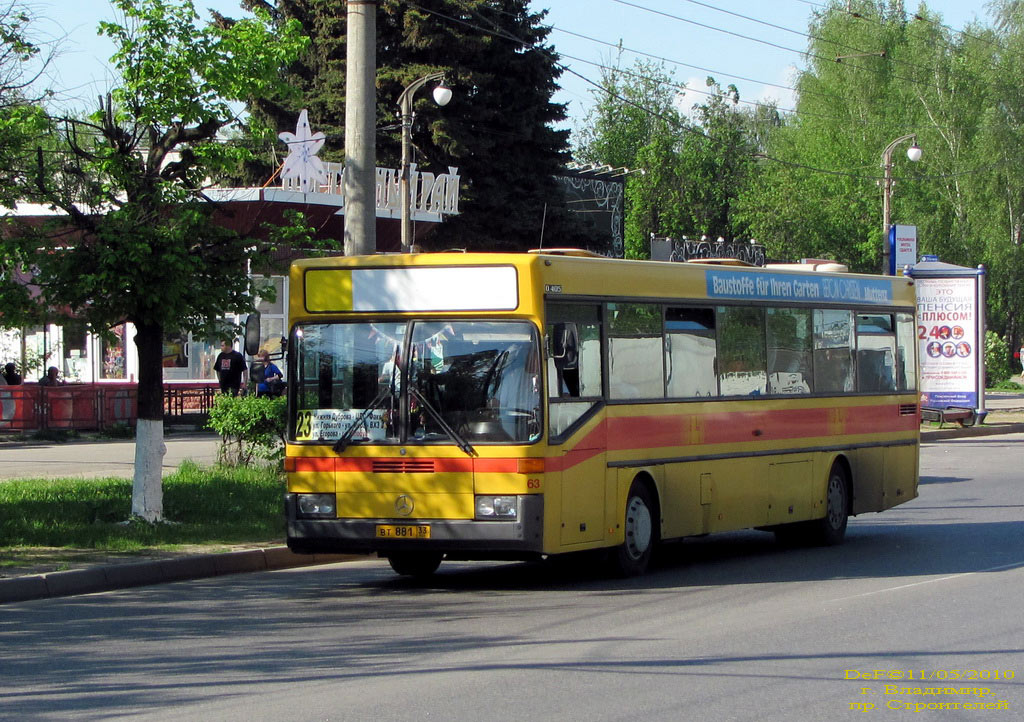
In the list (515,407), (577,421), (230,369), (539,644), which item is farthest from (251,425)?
(539,644)

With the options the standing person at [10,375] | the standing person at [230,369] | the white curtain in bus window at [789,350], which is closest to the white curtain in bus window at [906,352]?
the white curtain in bus window at [789,350]

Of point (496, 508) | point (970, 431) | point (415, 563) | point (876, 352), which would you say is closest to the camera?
point (496, 508)

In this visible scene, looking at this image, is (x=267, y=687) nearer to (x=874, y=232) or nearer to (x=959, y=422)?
(x=959, y=422)

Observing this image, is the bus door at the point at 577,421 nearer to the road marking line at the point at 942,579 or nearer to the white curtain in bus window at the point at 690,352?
the white curtain in bus window at the point at 690,352

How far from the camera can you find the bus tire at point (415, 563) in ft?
40.4

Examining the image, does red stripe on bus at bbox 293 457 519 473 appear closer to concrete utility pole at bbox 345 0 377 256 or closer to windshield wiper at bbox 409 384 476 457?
windshield wiper at bbox 409 384 476 457

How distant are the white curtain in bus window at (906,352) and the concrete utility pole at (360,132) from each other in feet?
21.7

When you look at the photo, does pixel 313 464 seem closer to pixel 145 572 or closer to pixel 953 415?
pixel 145 572

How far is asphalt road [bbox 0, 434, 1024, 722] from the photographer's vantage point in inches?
279

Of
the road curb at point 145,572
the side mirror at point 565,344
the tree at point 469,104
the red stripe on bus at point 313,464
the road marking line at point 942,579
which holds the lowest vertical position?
the road marking line at point 942,579

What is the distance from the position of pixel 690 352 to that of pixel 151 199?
585 centimetres

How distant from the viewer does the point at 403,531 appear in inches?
435

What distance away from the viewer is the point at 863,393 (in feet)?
51.3

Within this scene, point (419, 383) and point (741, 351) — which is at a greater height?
point (741, 351)
